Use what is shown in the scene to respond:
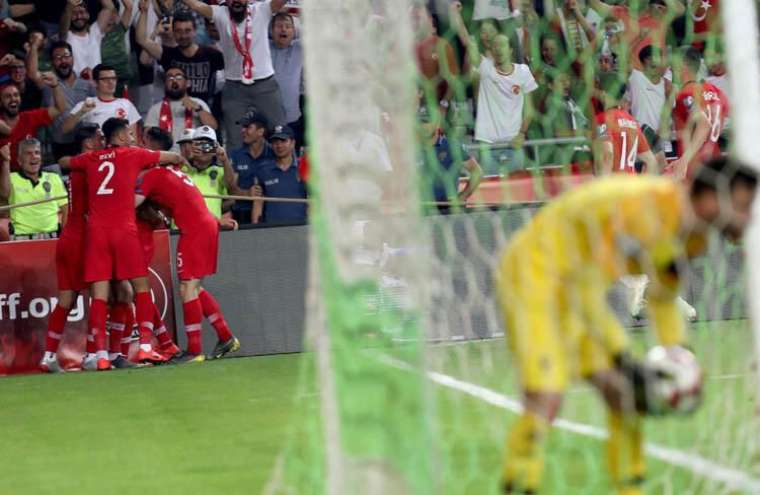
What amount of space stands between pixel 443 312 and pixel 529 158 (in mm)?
1353

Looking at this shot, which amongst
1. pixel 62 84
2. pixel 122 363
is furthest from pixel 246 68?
pixel 122 363

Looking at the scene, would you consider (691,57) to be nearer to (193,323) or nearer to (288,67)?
(193,323)

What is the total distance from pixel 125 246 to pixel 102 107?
2.87 metres

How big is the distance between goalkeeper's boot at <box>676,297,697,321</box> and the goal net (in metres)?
0.09

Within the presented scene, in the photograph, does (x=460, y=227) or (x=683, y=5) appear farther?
(x=460, y=227)

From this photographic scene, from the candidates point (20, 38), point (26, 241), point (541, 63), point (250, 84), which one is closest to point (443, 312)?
point (541, 63)

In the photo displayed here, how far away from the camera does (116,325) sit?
1261cm

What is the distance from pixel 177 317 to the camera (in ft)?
42.4

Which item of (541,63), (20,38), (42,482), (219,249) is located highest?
(20,38)

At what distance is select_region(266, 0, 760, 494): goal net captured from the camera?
15.2ft

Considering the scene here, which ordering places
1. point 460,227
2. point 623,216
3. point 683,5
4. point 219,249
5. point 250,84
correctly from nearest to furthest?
point 623,216 < point 683,5 < point 460,227 < point 219,249 < point 250,84

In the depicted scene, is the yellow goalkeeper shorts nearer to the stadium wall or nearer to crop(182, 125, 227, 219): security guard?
the stadium wall

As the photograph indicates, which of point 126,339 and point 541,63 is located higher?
point 541,63

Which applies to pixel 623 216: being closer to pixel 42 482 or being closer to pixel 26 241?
pixel 42 482
